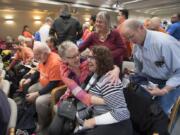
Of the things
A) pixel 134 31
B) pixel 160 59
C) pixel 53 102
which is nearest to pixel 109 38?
pixel 134 31

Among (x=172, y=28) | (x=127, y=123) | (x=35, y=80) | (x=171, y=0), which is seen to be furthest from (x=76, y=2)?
(x=127, y=123)

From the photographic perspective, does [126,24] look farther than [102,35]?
No

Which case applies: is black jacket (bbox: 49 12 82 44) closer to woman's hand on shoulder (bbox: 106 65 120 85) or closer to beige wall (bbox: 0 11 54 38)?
woman's hand on shoulder (bbox: 106 65 120 85)

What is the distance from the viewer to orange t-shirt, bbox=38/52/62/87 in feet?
9.68

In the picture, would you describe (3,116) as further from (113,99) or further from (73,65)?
(73,65)

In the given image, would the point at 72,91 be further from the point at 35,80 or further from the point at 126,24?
the point at 35,80

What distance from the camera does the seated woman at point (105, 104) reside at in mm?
1779

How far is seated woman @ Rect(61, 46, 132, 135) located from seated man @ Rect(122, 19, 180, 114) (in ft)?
1.20

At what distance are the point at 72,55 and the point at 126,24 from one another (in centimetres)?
64

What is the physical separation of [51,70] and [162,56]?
1.38 m

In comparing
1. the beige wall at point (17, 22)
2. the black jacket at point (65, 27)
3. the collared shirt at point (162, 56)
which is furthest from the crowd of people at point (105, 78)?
the beige wall at point (17, 22)

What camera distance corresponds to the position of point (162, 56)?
82.9 inches

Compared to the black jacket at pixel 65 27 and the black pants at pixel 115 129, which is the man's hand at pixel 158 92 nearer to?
the black pants at pixel 115 129

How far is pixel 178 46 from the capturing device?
212 cm
